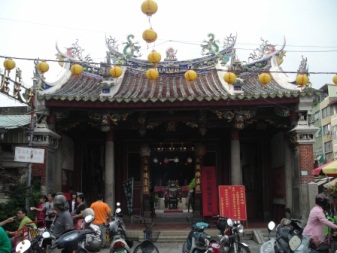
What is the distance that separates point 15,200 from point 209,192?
680 cm

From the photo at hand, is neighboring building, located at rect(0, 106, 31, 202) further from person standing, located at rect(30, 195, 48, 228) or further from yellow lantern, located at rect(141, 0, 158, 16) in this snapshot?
yellow lantern, located at rect(141, 0, 158, 16)

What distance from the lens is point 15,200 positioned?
1130 centimetres

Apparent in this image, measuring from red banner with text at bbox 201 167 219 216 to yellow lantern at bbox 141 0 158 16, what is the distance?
7.53 m

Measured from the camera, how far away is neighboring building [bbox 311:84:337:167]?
37531 mm

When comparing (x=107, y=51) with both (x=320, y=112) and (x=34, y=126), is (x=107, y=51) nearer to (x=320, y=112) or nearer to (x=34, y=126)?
(x=34, y=126)

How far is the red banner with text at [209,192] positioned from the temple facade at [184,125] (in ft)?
0.65

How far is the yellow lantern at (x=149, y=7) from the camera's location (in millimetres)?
9000

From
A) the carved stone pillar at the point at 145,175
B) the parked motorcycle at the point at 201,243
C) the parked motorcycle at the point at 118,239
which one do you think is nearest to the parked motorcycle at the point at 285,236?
the parked motorcycle at the point at 201,243

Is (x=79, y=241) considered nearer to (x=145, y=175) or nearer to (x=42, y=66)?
(x=42, y=66)

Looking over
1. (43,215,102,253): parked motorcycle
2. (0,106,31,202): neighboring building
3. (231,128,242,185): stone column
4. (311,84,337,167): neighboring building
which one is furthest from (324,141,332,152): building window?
(43,215,102,253): parked motorcycle

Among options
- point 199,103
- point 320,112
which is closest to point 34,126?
point 199,103

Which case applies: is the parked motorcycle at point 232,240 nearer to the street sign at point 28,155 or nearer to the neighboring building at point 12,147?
the street sign at point 28,155

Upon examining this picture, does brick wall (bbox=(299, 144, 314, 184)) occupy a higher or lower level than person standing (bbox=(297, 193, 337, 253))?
higher

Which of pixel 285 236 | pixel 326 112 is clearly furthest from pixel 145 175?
pixel 326 112
